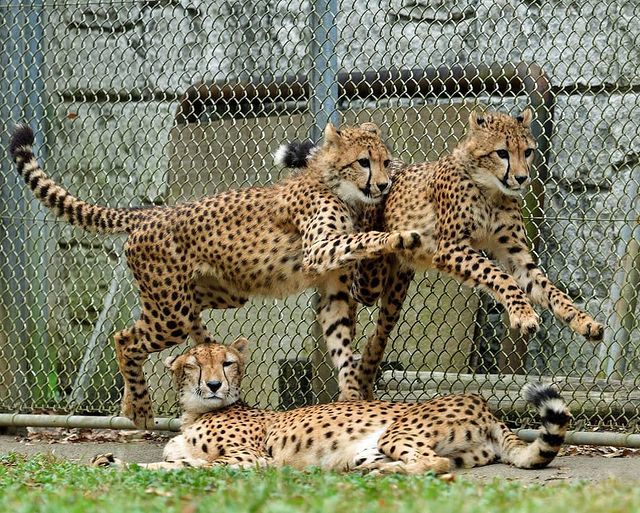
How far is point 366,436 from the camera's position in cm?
643

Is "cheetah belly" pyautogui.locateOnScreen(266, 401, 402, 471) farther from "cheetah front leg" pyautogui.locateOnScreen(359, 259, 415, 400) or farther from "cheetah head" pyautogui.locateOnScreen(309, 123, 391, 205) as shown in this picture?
"cheetah head" pyautogui.locateOnScreen(309, 123, 391, 205)

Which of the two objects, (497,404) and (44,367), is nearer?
(497,404)

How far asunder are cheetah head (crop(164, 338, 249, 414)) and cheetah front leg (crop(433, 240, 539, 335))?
149 cm

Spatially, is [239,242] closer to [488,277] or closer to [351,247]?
[351,247]

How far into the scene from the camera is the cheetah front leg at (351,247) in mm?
6660

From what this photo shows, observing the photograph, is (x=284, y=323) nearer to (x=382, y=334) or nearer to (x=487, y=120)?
(x=382, y=334)

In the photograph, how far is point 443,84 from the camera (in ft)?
25.1

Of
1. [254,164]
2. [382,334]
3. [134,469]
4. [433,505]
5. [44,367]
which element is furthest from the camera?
[254,164]

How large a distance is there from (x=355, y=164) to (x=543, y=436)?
7.16ft

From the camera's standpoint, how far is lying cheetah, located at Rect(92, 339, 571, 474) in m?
6.06

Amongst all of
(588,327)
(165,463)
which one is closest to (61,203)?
(165,463)

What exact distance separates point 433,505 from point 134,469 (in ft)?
8.19

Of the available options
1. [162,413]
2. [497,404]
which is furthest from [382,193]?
[162,413]

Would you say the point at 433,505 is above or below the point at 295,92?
below
